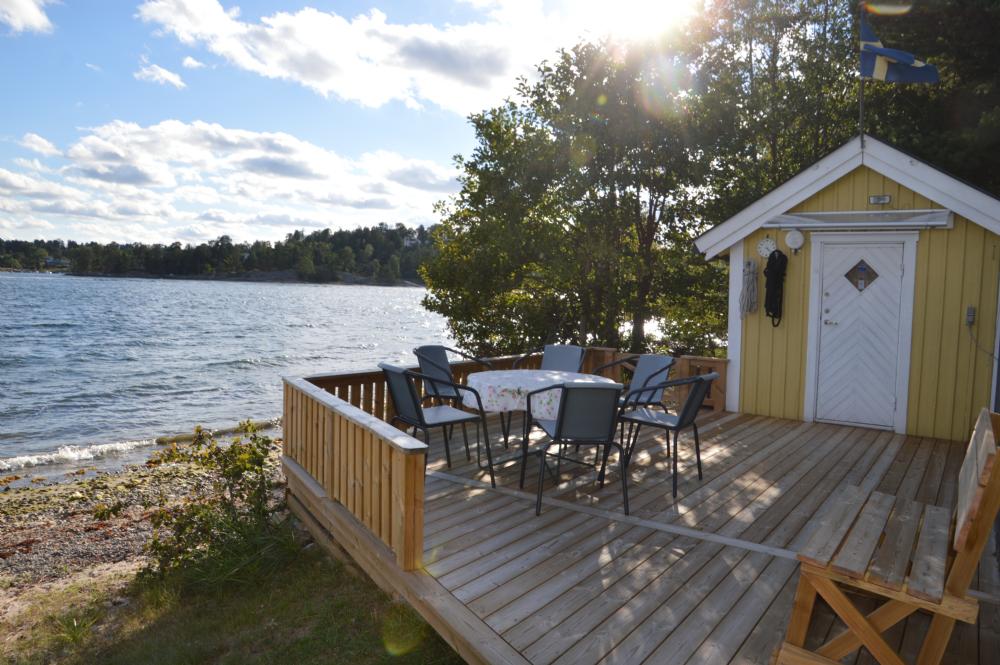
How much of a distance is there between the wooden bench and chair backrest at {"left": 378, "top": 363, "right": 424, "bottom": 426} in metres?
2.71

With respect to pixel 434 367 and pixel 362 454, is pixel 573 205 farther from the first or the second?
pixel 362 454

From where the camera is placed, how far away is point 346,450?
12.5ft

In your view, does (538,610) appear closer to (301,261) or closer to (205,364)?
(205,364)

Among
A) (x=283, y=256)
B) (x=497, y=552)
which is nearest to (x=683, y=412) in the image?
(x=497, y=552)

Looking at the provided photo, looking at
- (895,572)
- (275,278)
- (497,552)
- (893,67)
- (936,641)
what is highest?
(893,67)

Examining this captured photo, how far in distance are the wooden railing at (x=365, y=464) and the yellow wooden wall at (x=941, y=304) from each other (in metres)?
5.16

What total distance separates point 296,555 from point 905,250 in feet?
20.5

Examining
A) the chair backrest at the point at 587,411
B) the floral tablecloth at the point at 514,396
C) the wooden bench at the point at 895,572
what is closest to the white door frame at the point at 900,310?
the floral tablecloth at the point at 514,396

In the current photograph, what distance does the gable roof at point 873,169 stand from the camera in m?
5.66

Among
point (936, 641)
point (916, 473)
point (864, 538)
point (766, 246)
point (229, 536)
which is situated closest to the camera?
point (936, 641)

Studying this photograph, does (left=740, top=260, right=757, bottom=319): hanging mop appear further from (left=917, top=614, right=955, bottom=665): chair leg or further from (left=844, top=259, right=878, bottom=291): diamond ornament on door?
(left=917, top=614, right=955, bottom=665): chair leg

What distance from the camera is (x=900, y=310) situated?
6195mm

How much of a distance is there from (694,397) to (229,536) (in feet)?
11.9

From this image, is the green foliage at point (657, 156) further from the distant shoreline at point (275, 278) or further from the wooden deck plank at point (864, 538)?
the distant shoreline at point (275, 278)
